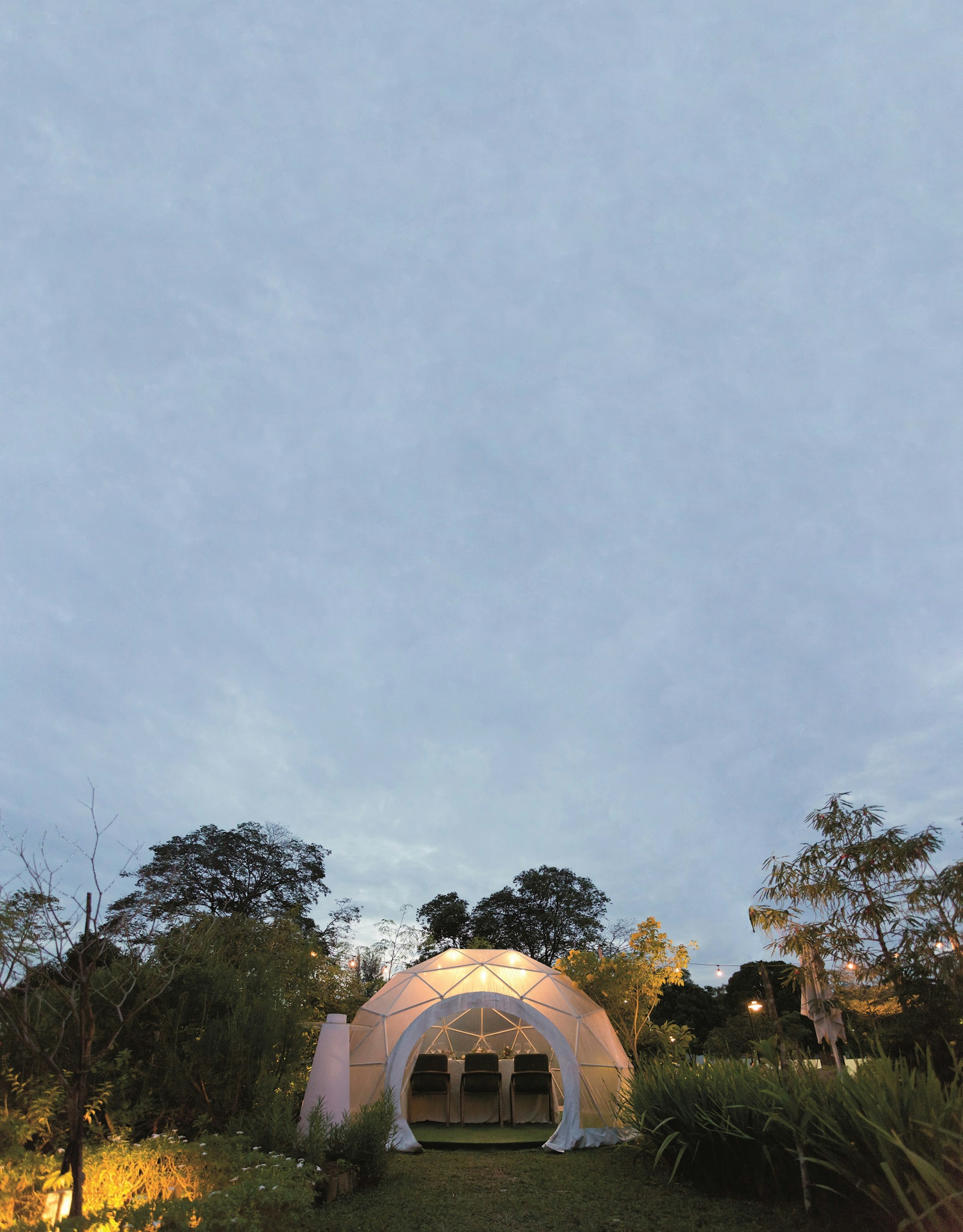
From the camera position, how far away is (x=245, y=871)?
23.7 m

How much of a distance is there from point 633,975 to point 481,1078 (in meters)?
2.92

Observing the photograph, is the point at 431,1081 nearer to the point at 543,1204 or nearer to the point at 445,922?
the point at 543,1204

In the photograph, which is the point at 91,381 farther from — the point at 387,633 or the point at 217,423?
the point at 387,633

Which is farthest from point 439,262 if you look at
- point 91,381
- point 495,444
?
point 91,381

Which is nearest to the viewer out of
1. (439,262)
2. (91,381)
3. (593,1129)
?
(593,1129)

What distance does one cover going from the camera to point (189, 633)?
86.0 ft

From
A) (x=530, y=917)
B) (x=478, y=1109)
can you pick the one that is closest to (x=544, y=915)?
(x=530, y=917)

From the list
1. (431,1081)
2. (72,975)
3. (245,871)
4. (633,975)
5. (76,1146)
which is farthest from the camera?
(245,871)

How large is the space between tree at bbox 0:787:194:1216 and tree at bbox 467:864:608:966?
20.0 meters

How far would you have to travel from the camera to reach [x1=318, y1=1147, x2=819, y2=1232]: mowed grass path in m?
4.75

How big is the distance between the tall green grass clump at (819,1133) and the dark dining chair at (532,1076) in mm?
4431

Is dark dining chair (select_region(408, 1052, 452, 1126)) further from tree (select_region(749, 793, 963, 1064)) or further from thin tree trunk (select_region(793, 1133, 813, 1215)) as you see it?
thin tree trunk (select_region(793, 1133, 813, 1215))

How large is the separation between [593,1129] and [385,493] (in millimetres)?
16527

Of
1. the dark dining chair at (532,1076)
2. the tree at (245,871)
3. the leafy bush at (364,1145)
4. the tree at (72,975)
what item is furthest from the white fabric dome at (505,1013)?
the tree at (245,871)
